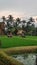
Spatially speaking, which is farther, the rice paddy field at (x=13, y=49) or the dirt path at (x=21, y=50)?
the dirt path at (x=21, y=50)

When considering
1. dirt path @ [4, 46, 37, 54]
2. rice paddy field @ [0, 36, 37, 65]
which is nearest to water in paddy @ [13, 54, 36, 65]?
rice paddy field @ [0, 36, 37, 65]

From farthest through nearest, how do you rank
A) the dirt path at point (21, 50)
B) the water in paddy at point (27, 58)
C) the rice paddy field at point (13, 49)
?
the dirt path at point (21, 50) → the water in paddy at point (27, 58) → the rice paddy field at point (13, 49)

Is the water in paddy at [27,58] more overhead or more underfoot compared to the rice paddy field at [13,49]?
more underfoot

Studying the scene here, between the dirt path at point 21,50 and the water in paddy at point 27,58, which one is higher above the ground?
the dirt path at point 21,50

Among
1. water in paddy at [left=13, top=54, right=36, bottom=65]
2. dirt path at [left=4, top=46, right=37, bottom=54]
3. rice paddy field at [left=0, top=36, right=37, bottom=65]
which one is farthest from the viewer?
dirt path at [left=4, top=46, right=37, bottom=54]

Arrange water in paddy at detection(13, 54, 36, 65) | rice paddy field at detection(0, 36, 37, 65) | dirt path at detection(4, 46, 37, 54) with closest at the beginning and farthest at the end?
1. rice paddy field at detection(0, 36, 37, 65)
2. water in paddy at detection(13, 54, 36, 65)
3. dirt path at detection(4, 46, 37, 54)

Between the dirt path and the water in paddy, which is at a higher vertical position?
the dirt path

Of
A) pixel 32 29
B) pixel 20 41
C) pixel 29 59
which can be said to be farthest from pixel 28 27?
pixel 29 59

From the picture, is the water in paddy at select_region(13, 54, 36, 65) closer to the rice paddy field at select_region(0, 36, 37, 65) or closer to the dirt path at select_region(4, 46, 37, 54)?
the rice paddy field at select_region(0, 36, 37, 65)

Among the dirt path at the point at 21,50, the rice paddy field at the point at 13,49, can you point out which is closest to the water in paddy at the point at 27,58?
the rice paddy field at the point at 13,49

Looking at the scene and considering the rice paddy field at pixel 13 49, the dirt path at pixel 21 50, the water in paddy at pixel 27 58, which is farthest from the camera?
the dirt path at pixel 21 50

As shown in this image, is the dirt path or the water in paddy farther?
the dirt path

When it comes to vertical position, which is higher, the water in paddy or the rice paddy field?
the rice paddy field

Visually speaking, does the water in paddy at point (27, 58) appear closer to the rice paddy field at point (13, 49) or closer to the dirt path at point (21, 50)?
the rice paddy field at point (13, 49)
